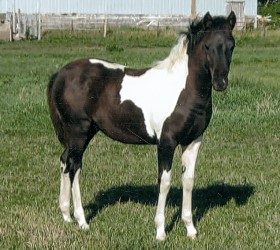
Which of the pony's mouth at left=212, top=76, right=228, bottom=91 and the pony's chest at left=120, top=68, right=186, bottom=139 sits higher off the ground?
the pony's mouth at left=212, top=76, right=228, bottom=91

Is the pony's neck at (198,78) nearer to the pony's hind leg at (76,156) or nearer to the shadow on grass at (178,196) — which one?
the pony's hind leg at (76,156)

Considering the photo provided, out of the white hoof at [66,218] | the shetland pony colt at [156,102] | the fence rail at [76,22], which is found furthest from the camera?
the fence rail at [76,22]

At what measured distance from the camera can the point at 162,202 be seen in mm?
6832

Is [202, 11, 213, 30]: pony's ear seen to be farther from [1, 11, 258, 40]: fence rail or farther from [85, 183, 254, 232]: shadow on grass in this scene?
[1, 11, 258, 40]: fence rail

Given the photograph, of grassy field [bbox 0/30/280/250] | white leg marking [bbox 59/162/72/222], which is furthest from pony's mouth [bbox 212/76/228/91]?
white leg marking [bbox 59/162/72/222]

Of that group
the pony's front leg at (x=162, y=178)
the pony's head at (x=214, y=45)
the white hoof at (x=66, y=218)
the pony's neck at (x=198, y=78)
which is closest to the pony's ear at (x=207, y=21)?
the pony's head at (x=214, y=45)

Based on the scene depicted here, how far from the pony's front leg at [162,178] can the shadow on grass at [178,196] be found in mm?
934

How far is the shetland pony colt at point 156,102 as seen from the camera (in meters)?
6.52

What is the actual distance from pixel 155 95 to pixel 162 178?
76cm

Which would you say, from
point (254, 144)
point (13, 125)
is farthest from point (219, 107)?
point (13, 125)

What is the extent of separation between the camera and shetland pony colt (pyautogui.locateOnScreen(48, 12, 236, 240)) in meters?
6.52

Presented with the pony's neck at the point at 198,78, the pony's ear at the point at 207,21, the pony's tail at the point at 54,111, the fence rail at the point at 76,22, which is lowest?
the fence rail at the point at 76,22

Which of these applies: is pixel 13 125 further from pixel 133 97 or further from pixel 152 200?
pixel 133 97

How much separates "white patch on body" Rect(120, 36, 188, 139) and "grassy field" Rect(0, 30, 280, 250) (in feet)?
3.66
